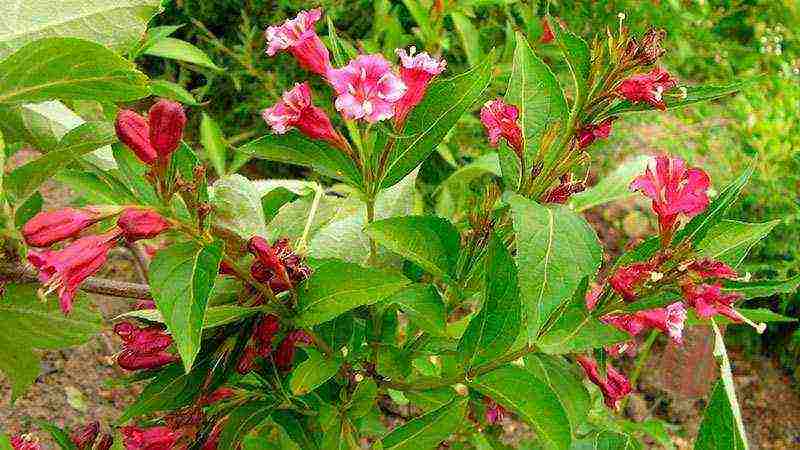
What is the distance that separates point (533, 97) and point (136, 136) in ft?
1.00

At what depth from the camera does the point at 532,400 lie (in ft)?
2.28

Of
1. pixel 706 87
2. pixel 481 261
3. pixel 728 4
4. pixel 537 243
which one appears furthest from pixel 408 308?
pixel 728 4

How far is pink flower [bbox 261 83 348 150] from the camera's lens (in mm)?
709

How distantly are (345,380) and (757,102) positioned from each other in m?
1.70

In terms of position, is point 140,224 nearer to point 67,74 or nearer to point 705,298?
point 67,74

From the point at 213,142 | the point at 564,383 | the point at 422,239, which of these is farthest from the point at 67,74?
the point at 213,142

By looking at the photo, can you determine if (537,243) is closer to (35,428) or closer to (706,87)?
(706,87)

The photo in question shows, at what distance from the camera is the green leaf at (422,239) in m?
0.71

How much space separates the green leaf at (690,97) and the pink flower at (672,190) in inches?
2.1

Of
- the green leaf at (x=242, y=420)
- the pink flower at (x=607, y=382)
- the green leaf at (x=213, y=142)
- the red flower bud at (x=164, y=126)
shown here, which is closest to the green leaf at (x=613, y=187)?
the pink flower at (x=607, y=382)

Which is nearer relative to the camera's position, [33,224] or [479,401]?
[33,224]

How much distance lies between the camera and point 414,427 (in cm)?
77

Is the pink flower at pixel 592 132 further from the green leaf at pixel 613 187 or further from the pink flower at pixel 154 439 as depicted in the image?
the pink flower at pixel 154 439

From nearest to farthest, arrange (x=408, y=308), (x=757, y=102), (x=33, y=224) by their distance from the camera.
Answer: (x=33, y=224)
(x=408, y=308)
(x=757, y=102)
